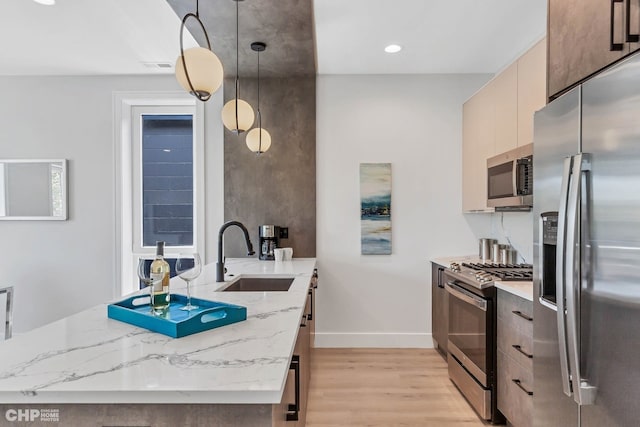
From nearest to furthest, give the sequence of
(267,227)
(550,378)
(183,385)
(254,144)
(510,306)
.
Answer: (183,385)
(550,378)
(510,306)
(254,144)
(267,227)

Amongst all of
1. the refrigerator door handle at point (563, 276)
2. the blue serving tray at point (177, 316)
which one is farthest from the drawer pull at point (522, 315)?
the blue serving tray at point (177, 316)

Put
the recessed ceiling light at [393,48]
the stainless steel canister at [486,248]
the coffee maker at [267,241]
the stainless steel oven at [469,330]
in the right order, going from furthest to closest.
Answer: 1. the coffee maker at [267,241]
2. the stainless steel canister at [486,248]
3. the recessed ceiling light at [393,48]
4. the stainless steel oven at [469,330]

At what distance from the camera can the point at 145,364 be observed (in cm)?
99

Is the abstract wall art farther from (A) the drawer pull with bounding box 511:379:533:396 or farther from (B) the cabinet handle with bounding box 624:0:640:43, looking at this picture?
(B) the cabinet handle with bounding box 624:0:640:43

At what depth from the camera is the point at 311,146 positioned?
3.75 meters

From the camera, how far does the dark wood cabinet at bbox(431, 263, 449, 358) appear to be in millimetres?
3264

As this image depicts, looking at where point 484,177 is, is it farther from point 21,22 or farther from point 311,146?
point 21,22

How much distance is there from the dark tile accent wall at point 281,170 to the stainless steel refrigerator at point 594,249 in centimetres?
245

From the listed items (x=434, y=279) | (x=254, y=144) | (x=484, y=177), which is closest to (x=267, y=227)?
(x=254, y=144)

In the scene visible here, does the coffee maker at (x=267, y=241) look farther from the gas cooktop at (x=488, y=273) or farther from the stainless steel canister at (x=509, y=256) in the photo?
the stainless steel canister at (x=509, y=256)

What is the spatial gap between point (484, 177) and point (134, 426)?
2985 mm

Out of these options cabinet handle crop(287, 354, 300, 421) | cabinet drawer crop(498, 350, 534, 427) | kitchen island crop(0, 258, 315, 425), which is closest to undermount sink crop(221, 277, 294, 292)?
kitchen island crop(0, 258, 315, 425)

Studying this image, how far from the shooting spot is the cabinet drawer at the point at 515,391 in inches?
77.7

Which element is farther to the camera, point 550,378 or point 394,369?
point 394,369
